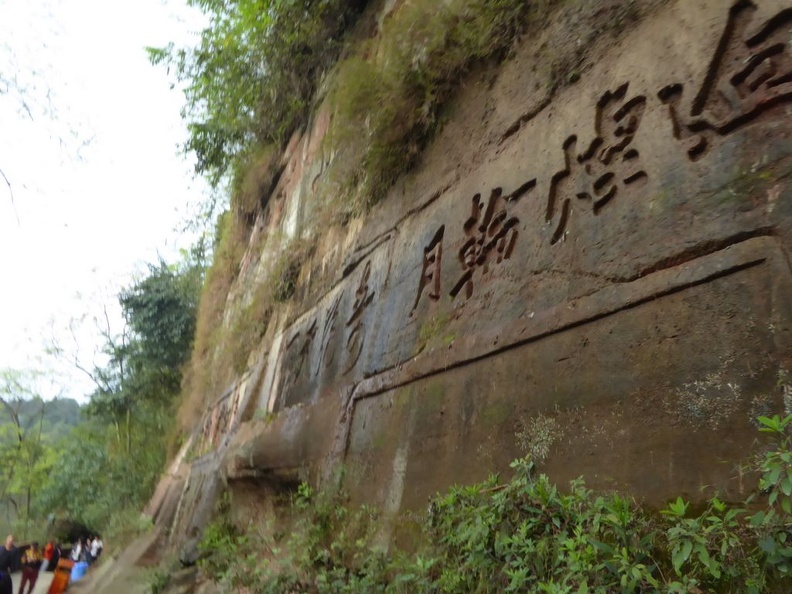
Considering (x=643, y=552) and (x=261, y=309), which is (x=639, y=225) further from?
(x=261, y=309)

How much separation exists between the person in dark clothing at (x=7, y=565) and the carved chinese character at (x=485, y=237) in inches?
255

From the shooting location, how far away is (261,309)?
6.72 meters

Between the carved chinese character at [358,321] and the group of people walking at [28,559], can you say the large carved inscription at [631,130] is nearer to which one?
the carved chinese character at [358,321]

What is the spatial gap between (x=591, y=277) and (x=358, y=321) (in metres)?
2.08

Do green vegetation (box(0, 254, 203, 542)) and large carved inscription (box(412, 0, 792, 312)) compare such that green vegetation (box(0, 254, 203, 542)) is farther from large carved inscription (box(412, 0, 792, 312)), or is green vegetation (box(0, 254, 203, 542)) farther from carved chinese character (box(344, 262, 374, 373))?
large carved inscription (box(412, 0, 792, 312))

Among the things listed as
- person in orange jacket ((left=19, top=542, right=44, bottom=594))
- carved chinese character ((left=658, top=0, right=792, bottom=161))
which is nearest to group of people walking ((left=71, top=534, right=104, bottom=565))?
person in orange jacket ((left=19, top=542, right=44, bottom=594))

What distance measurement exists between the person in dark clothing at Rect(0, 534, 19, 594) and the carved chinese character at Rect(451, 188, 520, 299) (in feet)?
21.3

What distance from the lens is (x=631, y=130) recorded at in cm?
214

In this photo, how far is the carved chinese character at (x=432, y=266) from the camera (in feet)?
10.1

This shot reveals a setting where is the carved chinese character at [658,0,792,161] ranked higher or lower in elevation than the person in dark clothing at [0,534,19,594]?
higher

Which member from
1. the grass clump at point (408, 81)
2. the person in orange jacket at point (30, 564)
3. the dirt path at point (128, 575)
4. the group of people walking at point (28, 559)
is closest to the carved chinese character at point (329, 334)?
the grass clump at point (408, 81)

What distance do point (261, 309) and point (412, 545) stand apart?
15.4 ft

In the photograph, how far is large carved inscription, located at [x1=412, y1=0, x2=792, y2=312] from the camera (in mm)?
1779

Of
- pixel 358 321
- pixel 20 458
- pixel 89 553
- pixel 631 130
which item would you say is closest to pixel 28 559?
pixel 89 553
